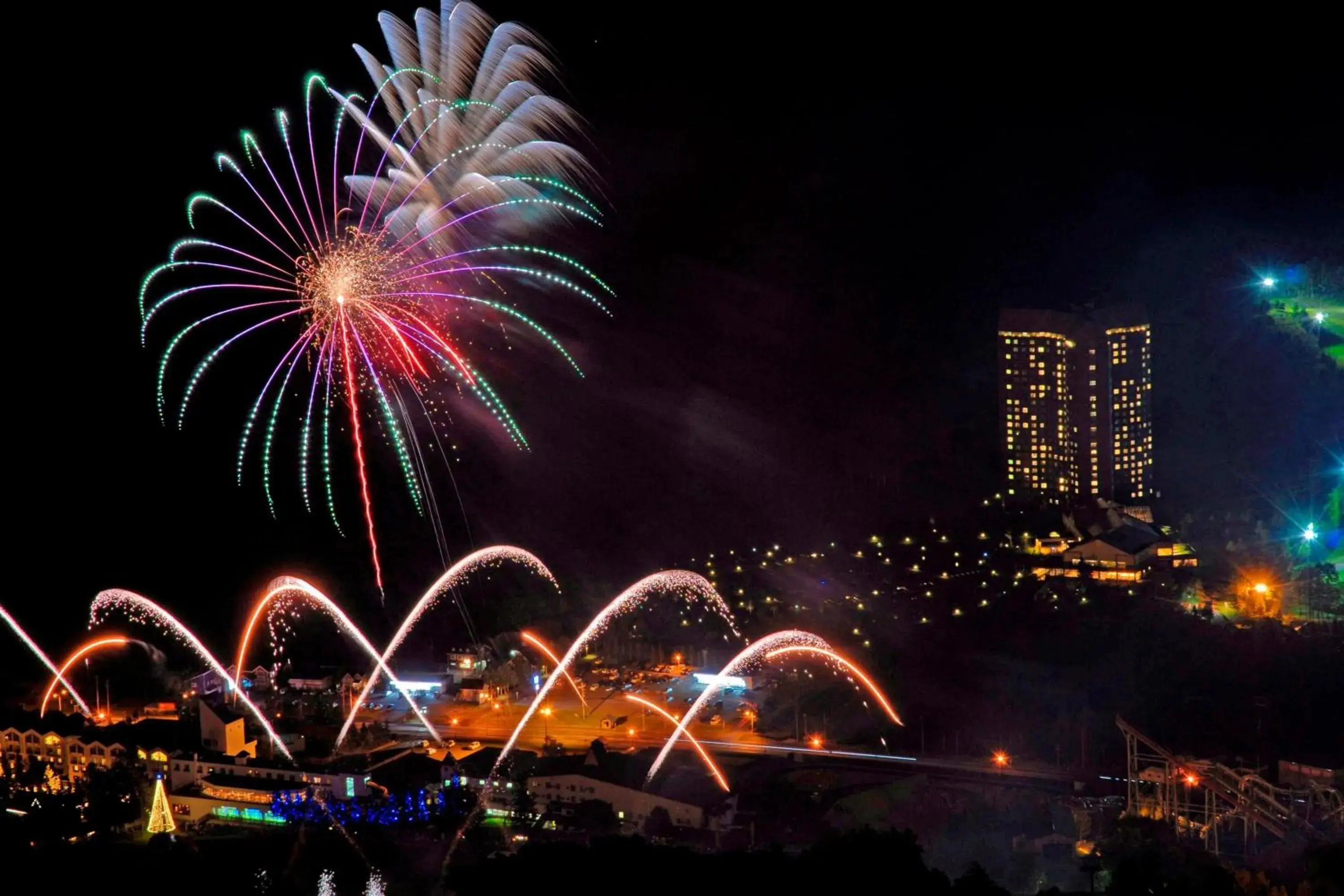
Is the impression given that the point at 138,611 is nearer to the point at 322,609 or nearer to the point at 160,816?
the point at 322,609

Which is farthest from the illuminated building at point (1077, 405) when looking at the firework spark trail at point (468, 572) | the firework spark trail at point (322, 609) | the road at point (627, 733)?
the firework spark trail at point (322, 609)

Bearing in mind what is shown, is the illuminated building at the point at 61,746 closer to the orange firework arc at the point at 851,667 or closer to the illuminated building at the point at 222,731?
the illuminated building at the point at 222,731

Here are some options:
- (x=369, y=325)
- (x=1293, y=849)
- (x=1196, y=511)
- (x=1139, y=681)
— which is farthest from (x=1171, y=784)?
(x=1196, y=511)

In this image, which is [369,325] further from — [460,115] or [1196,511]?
[1196,511]

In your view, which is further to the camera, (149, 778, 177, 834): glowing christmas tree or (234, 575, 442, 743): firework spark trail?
(234, 575, 442, 743): firework spark trail

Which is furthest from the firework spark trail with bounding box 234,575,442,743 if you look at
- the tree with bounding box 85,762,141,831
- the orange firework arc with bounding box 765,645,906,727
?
the orange firework arc with bounding box 765,645,906,727

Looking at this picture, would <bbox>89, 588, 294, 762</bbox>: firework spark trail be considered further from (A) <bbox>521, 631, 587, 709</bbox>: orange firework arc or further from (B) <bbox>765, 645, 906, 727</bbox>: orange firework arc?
(B) <bbox>765, 645, 906, 727</bbox>: orange firework arc
